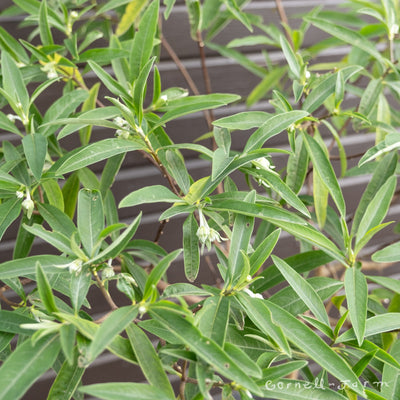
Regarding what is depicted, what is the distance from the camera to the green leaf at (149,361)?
1.75ft

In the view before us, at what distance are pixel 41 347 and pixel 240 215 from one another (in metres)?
0.31

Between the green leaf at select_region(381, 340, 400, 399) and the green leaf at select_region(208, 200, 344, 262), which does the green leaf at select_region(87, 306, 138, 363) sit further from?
the green leaf at select_region(381, 340, 400, 399)

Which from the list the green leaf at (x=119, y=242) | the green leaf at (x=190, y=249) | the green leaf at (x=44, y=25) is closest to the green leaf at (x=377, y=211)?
the green leaf at (x=190, y=249)

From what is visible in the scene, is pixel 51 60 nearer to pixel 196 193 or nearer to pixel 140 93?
pixel 140 93

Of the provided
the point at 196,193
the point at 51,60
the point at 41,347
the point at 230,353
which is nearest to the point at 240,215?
the point at 196,193

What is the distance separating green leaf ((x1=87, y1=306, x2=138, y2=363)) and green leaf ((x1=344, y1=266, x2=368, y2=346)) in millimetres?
293

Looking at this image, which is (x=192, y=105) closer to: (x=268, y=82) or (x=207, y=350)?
(x=207, y=350)

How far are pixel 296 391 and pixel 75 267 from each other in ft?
1.05

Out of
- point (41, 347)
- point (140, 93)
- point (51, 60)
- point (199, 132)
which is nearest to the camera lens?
point (41, 347)

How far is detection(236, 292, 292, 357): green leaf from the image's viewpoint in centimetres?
54

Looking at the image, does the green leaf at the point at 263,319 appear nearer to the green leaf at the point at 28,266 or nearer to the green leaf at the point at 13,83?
the green leaf at the point at 28,266

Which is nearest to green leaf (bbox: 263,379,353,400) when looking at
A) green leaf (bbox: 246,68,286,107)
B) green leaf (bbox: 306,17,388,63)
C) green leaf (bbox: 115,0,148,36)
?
green leaf (bbox: 306,17,388,63)

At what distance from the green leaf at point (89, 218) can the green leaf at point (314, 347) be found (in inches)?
9.4

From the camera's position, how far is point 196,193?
66 centimetres
